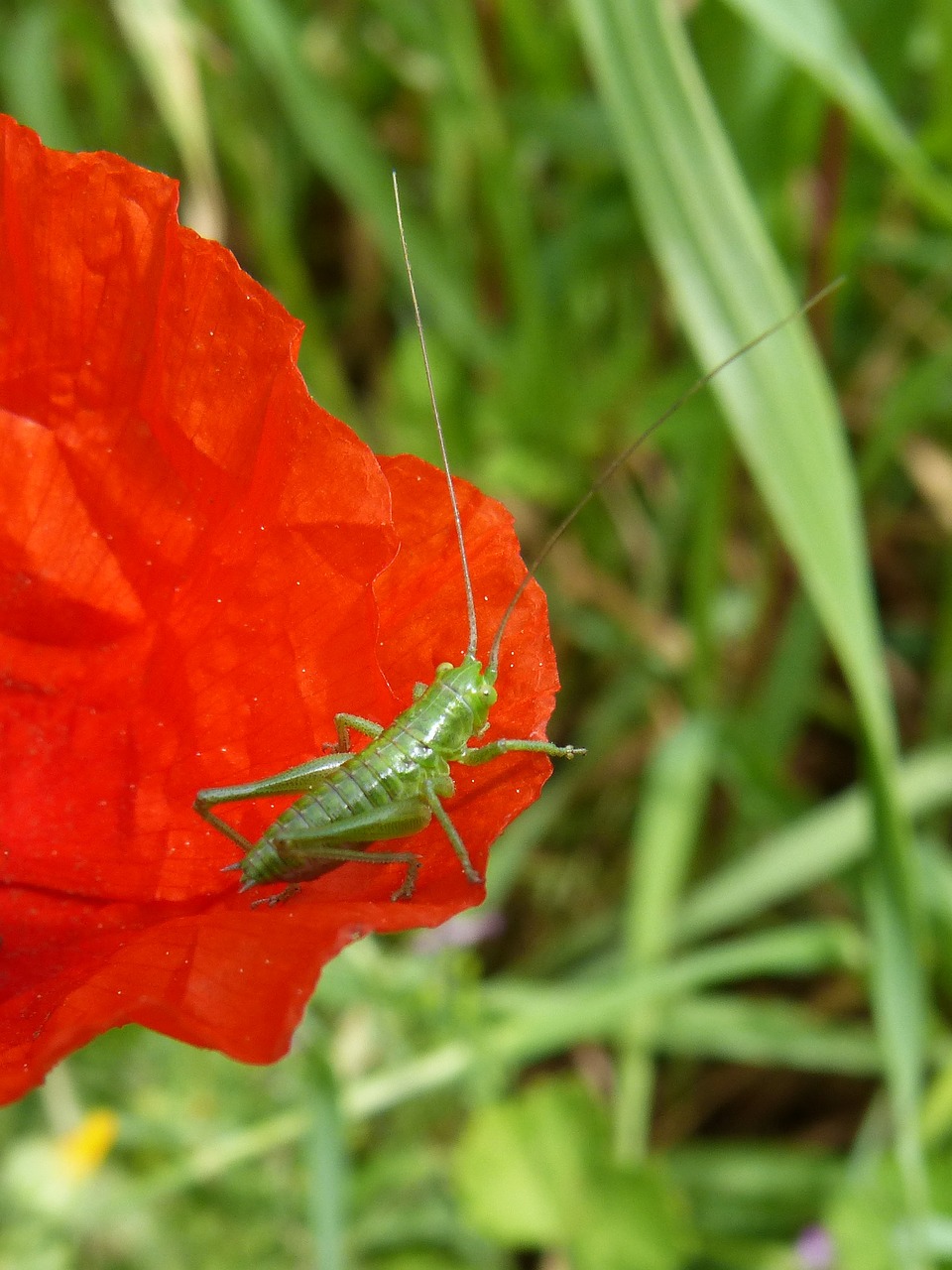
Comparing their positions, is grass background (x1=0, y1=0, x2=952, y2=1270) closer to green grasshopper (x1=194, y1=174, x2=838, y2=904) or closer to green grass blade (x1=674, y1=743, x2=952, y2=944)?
green grass blade (x1=674, y1=743, x2=952, y2=944)

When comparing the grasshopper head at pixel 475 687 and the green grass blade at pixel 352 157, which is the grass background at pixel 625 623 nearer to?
the green grass blade at pixel 352 157

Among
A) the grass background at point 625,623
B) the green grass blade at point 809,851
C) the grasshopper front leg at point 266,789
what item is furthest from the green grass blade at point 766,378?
the grasshopper front leg at point 266,789

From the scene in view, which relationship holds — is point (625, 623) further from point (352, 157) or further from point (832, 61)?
point (832, 61)

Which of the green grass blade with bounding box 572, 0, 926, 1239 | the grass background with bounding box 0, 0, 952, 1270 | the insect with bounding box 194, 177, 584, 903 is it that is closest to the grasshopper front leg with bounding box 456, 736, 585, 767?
the insect with bounding box 194, 177, 584, 903

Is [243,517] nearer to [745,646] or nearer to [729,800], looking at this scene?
[745,646]

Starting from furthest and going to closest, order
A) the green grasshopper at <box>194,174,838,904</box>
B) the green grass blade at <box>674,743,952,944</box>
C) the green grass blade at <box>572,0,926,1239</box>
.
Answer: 1. the green grass blade at <box>674,743,952,944</box>
2. the green grass blade at <box>572,0,926,1239</box>
3. the green grasshopper at <box>194,174,838,904</box>

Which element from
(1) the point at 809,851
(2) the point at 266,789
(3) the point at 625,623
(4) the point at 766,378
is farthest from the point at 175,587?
(3) the point at 625,623
